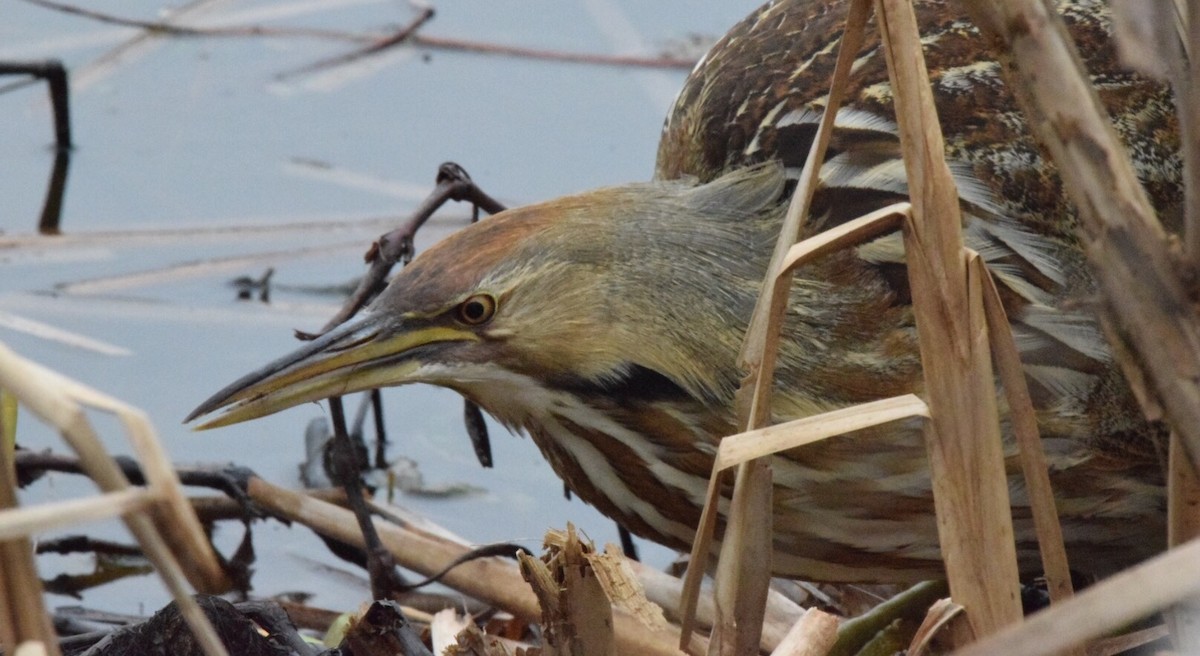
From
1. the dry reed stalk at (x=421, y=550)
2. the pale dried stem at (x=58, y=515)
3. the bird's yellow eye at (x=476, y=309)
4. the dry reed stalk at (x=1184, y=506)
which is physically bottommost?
the dry reed stalk at (x=421, y=550)

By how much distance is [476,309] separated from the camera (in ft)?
6.31

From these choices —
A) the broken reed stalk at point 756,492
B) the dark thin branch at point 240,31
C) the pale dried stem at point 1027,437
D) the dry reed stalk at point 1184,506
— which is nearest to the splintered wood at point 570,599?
the broken reed stalk at point 756,492

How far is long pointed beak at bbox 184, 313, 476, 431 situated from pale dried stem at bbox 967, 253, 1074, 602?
0.59 m

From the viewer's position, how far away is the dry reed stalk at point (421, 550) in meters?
2.29

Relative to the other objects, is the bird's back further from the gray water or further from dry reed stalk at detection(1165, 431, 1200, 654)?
the gray water

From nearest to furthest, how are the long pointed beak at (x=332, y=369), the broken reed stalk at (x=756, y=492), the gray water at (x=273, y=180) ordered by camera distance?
the broken reed stalk at (x=756, y=492), the long pointed beak at (x=332, y=369), the gray water at (x=273, y=180)

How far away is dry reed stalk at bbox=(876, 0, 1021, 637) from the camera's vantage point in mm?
1520

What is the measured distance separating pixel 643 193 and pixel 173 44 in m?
2.46

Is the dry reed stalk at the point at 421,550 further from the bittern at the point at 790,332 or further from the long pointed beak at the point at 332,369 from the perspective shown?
the long pointed beak at the point at 332,369

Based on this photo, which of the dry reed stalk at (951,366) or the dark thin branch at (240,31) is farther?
the dark thin branch at (240,31)

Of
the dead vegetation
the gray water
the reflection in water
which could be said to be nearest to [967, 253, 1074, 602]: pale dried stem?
the dead vegetation

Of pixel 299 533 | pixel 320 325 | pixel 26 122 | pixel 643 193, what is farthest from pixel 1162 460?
pixel 26 122

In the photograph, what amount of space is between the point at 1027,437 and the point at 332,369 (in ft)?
2.38

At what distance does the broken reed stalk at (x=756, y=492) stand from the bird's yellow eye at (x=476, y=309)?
1.08 feet
